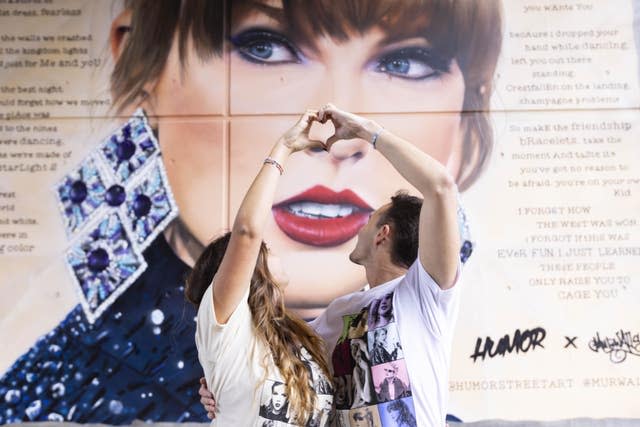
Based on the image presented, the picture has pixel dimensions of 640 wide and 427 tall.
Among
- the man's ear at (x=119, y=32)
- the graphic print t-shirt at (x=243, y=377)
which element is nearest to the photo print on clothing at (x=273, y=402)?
the graphic print t-shirt at (x=243, y=377)

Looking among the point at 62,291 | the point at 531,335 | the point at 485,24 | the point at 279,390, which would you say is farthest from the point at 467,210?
the point at 62,291

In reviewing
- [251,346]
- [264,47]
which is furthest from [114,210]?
[251,346]

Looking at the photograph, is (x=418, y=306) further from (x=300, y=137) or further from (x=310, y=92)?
(x=310, y=92)

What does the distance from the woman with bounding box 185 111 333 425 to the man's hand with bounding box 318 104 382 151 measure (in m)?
0.21

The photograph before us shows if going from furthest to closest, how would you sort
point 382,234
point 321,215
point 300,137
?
point 321,215 → point 382,234 → point 300,137

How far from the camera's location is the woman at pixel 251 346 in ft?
4.20

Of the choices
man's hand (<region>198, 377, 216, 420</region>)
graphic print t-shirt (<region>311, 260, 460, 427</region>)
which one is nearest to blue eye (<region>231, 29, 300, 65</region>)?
graphic print t-shirt (<region>311, 260, 460, 427</region>)

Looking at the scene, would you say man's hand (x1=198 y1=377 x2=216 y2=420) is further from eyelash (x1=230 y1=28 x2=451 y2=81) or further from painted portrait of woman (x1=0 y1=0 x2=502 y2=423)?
eyelash (x1=230 y1=28 x2=451 y2=81)

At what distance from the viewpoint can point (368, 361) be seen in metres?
1.39

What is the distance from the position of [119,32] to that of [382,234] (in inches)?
61.4

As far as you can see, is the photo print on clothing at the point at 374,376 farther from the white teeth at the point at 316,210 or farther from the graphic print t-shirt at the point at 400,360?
the white teeth at the point at 316,210

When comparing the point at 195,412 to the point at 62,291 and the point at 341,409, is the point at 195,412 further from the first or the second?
the point at 341,409

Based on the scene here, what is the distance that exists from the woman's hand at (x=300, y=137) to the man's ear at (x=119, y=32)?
133 cm

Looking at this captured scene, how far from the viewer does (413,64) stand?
97.9 inches
